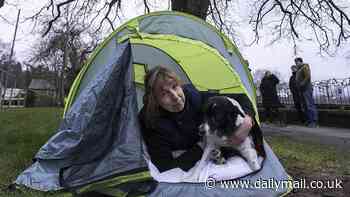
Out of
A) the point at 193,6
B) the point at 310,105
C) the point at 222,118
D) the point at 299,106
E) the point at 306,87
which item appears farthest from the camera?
the point at 299,106

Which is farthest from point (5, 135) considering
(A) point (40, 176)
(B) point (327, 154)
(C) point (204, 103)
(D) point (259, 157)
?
(B) point (327, 154)

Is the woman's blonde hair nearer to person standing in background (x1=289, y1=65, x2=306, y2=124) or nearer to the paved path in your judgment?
the paved path

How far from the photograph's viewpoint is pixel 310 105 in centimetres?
896

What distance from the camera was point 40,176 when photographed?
351 cm

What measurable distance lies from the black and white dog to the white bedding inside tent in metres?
0.07

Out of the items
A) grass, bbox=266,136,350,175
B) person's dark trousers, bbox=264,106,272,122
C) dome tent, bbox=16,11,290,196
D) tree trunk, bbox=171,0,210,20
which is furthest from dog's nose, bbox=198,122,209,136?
person's dark trousers, bbox=264,106,272,122

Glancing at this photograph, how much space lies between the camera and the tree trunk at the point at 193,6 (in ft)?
23.8

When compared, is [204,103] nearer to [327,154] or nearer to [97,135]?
[97,135]

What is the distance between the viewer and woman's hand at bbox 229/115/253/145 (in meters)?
3.37

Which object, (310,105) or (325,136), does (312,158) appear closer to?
(325,136)

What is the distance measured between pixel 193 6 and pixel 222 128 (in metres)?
4.50

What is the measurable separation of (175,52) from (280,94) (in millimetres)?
8208

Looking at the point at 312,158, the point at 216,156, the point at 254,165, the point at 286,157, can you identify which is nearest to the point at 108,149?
the point at 216,156

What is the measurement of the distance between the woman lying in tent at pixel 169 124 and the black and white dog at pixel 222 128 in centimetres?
9
